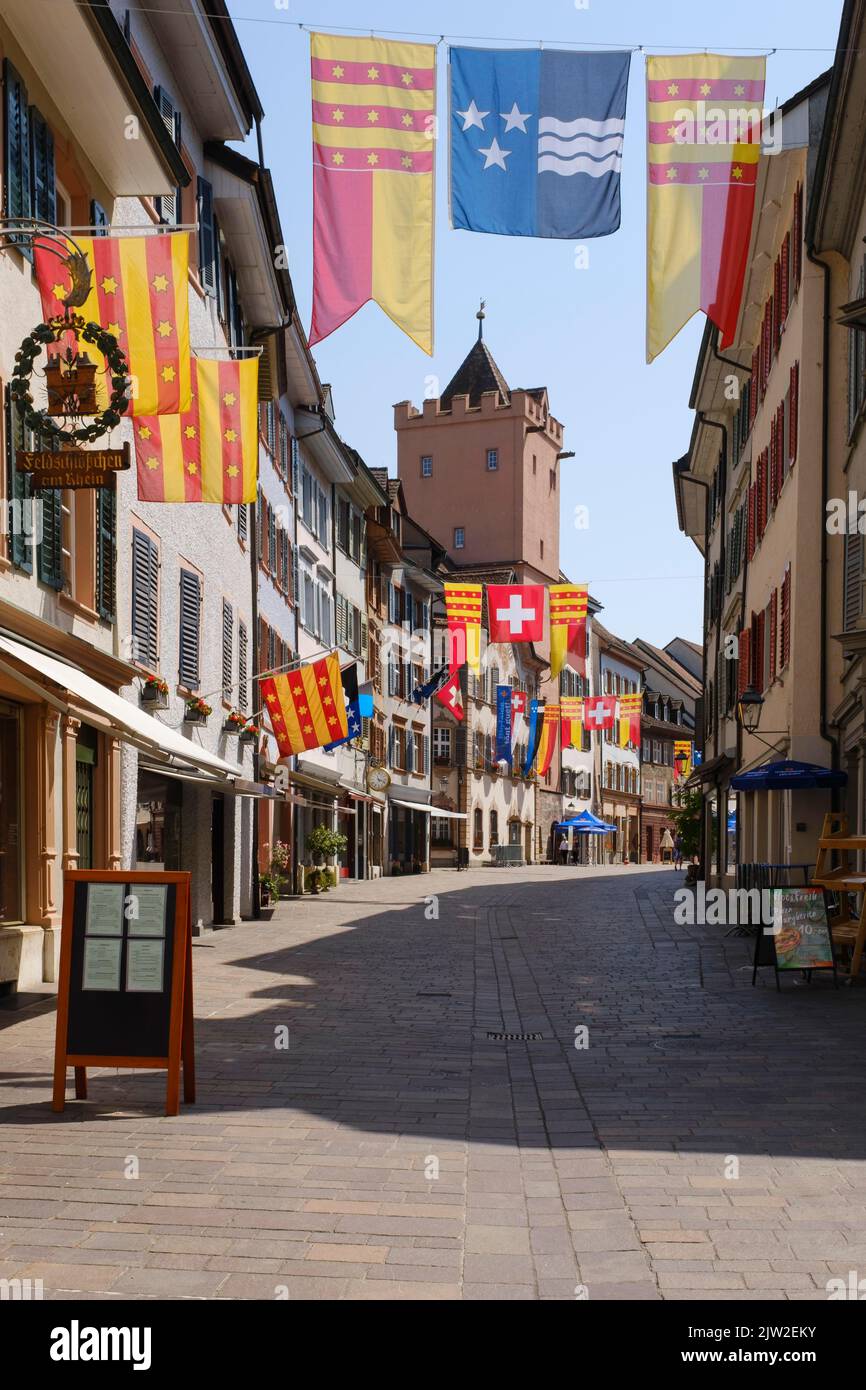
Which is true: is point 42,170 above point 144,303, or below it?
above

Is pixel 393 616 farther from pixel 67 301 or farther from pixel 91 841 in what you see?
pixel 67 301

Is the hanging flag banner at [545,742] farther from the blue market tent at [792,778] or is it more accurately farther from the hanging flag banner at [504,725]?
the blue market tent at [792,778]

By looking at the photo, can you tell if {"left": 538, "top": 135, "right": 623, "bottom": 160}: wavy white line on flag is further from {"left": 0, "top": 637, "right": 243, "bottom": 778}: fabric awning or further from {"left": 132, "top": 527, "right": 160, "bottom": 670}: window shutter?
{"left": 132, "top": 527, "right": 160, "bottom": 670}: window shutter

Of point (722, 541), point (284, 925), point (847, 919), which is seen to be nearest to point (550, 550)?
point (722, 541)

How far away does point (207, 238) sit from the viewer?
22.3 metres

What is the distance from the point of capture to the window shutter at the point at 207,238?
71.8ft

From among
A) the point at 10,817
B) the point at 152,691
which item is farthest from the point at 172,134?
the point at 10,817

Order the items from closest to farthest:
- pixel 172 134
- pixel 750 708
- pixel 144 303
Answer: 1. pixel 144 303
2. pixel 172 134
3. pixel 750 708

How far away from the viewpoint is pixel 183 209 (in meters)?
20.8

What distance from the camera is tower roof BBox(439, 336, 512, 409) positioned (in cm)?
7462

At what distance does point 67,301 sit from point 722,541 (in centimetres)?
2667

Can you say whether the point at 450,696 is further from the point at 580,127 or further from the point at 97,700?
the point at 97,700

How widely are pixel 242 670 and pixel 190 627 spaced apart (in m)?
5.01

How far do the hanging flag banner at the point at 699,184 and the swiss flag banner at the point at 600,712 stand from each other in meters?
43.9
